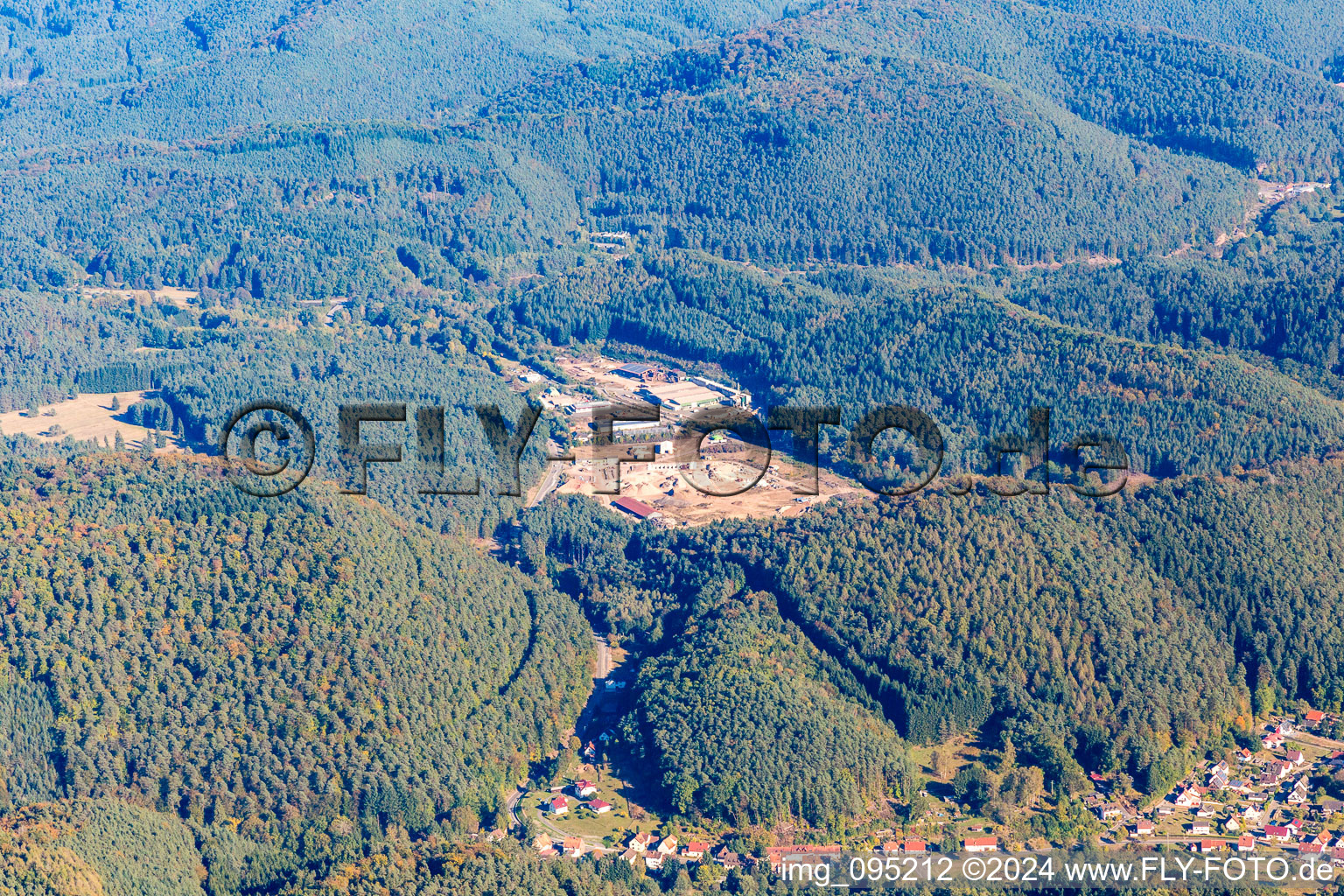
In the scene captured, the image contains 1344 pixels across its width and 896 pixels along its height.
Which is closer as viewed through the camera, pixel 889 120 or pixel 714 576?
pixel 714 576

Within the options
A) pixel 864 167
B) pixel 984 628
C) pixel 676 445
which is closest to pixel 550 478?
pixel 676 445

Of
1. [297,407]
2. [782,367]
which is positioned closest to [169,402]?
[297,407]

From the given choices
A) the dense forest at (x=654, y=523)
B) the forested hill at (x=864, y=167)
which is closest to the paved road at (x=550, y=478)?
the dense forest at (x=654, y=523)

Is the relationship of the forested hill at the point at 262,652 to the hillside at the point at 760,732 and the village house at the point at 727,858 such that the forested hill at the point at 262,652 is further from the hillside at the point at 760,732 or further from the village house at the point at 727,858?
the village house at the point at 727,858

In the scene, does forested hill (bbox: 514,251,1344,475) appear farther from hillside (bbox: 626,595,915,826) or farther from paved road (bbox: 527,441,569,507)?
hillside (bbox: 626,595,915,826)

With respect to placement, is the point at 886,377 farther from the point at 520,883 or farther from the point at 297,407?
→ the point at 520,883

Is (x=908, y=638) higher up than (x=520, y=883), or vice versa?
(x=908, y=638)

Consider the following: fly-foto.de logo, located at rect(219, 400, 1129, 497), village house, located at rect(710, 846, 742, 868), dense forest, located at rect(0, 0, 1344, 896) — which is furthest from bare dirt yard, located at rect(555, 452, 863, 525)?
village house, located at rect(710, 846, 742, 868)
